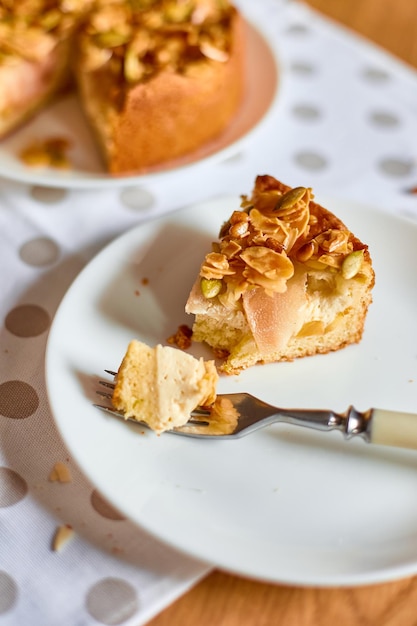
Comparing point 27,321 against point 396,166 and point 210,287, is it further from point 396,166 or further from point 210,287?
point 396,166

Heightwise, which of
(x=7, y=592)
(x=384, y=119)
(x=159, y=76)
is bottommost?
(x=7, y=592)

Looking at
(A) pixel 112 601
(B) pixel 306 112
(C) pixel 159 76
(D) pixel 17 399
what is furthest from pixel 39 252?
(B) pixel 306 112

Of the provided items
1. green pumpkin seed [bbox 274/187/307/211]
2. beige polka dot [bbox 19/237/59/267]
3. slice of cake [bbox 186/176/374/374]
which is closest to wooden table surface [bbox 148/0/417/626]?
slice of cake [bbox 186/176/374/374]

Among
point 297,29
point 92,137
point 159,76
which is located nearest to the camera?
point 159,76

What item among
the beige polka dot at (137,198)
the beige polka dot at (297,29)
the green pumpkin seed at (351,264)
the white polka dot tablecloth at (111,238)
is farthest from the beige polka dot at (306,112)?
the green pumpkin seed at (351,264)

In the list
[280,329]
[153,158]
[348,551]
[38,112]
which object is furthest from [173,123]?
[348,551]

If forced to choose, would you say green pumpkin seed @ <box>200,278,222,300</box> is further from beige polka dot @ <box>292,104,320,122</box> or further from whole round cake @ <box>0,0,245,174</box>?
beige polka dot @ <box>292,104,320,122</box>

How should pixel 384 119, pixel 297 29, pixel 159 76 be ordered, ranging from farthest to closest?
pixel 297 29
pixel 384 119
pixel 159 76
